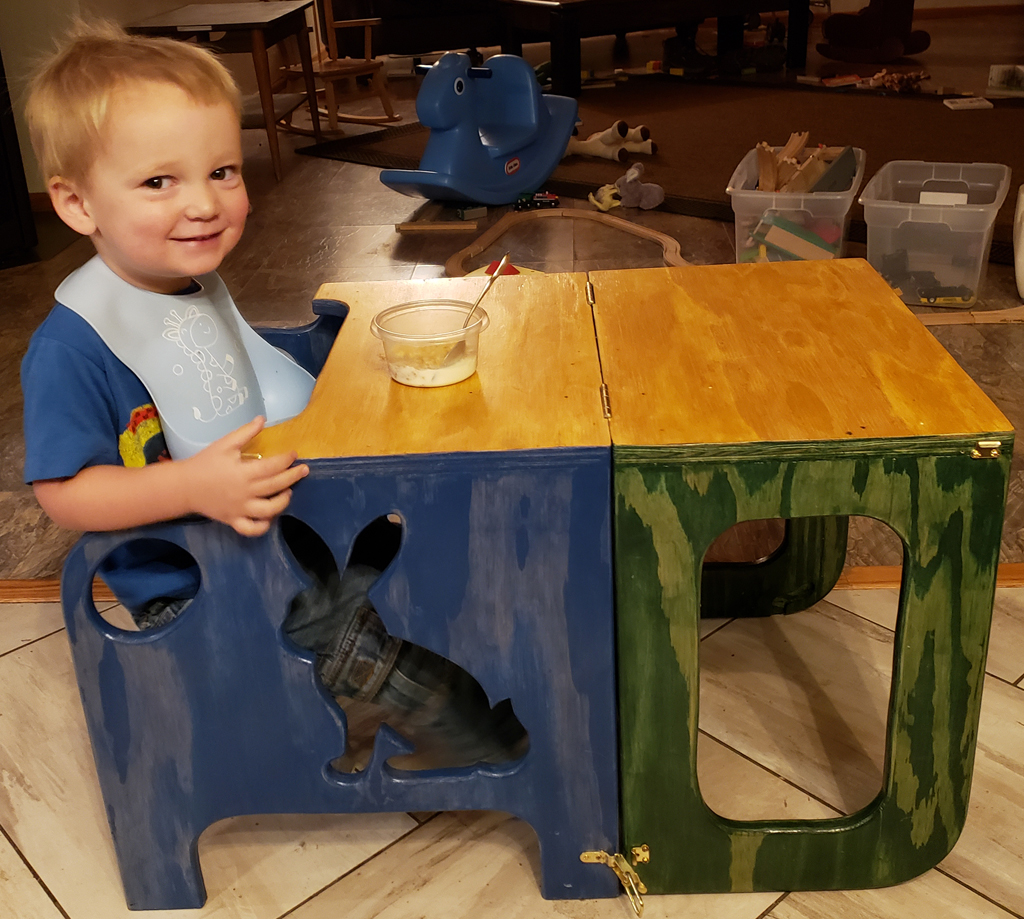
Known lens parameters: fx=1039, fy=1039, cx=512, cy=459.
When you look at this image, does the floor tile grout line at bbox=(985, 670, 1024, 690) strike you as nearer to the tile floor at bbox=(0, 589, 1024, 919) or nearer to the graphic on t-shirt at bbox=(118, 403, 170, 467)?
the tile floor at bbox=(0, 589, 1024, 919)

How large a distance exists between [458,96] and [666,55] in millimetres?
3319

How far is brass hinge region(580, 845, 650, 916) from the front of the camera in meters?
0.97

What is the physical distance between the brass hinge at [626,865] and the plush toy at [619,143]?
11.4 ft

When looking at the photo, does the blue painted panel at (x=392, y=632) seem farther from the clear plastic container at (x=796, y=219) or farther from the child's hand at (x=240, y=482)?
the clear plastic container at (x=796, y=219)

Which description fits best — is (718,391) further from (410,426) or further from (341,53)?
(341,53)

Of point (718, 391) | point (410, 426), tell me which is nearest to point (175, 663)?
point (410, 426)

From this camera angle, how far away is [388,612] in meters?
0.90

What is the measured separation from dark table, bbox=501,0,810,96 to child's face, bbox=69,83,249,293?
4366 millimetres

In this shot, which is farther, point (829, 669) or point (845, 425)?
point (829, 669)

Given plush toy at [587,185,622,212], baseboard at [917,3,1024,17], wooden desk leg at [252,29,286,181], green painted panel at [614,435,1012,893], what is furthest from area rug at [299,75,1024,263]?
baseboard at [917,3,1024,17]

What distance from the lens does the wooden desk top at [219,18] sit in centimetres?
393

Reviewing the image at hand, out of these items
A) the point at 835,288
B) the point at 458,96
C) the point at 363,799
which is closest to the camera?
the point at 363,799

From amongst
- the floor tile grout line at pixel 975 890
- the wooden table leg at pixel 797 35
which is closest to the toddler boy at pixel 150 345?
the floor tile grout line at pixel 975 890

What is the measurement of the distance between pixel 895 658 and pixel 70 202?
824 mm
